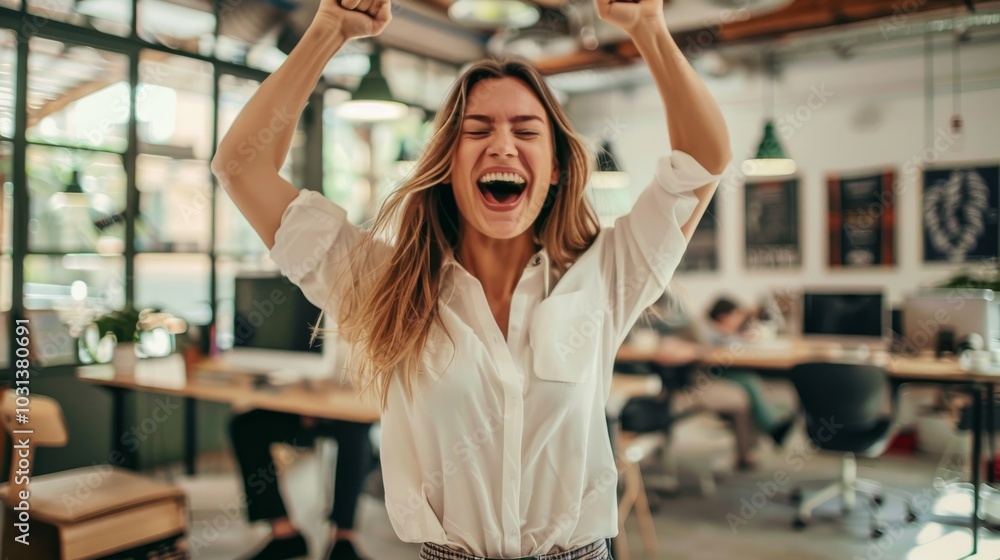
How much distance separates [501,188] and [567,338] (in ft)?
0.84

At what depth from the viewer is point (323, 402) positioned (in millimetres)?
3133

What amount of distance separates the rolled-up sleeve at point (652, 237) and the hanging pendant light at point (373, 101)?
3.38 metres

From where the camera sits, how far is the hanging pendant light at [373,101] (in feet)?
14.0

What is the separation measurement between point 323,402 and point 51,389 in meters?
1.06

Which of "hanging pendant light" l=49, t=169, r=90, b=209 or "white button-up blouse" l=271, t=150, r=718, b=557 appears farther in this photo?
"hanging pendant light" l=49, t=169, r=90, b=209

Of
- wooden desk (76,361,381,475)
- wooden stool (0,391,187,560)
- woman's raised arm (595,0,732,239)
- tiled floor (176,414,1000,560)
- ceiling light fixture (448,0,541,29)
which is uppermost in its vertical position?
ceiling light fixture (448,0,541,29)

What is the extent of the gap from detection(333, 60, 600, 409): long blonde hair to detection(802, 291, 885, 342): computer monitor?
13.9 ft

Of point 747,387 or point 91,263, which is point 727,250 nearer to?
point 747,387

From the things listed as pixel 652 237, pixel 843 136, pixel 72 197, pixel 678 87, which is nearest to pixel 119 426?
pixel 72 197

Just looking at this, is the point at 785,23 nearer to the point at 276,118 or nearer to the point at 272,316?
the point at 272,316

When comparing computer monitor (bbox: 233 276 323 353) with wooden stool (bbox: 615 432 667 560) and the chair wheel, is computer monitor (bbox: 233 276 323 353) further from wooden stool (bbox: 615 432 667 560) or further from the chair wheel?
the chair wheel

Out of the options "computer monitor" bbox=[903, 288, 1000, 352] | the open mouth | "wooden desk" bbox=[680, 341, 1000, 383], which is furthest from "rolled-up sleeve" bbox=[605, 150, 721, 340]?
"computer monitor" bbox=[903, 288, 1000, 352]

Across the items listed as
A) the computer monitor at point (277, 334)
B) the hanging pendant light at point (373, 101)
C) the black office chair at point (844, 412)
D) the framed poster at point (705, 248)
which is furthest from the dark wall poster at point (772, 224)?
the computer monitor at point (277, 334)

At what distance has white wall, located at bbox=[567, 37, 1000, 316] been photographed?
20.2ft
